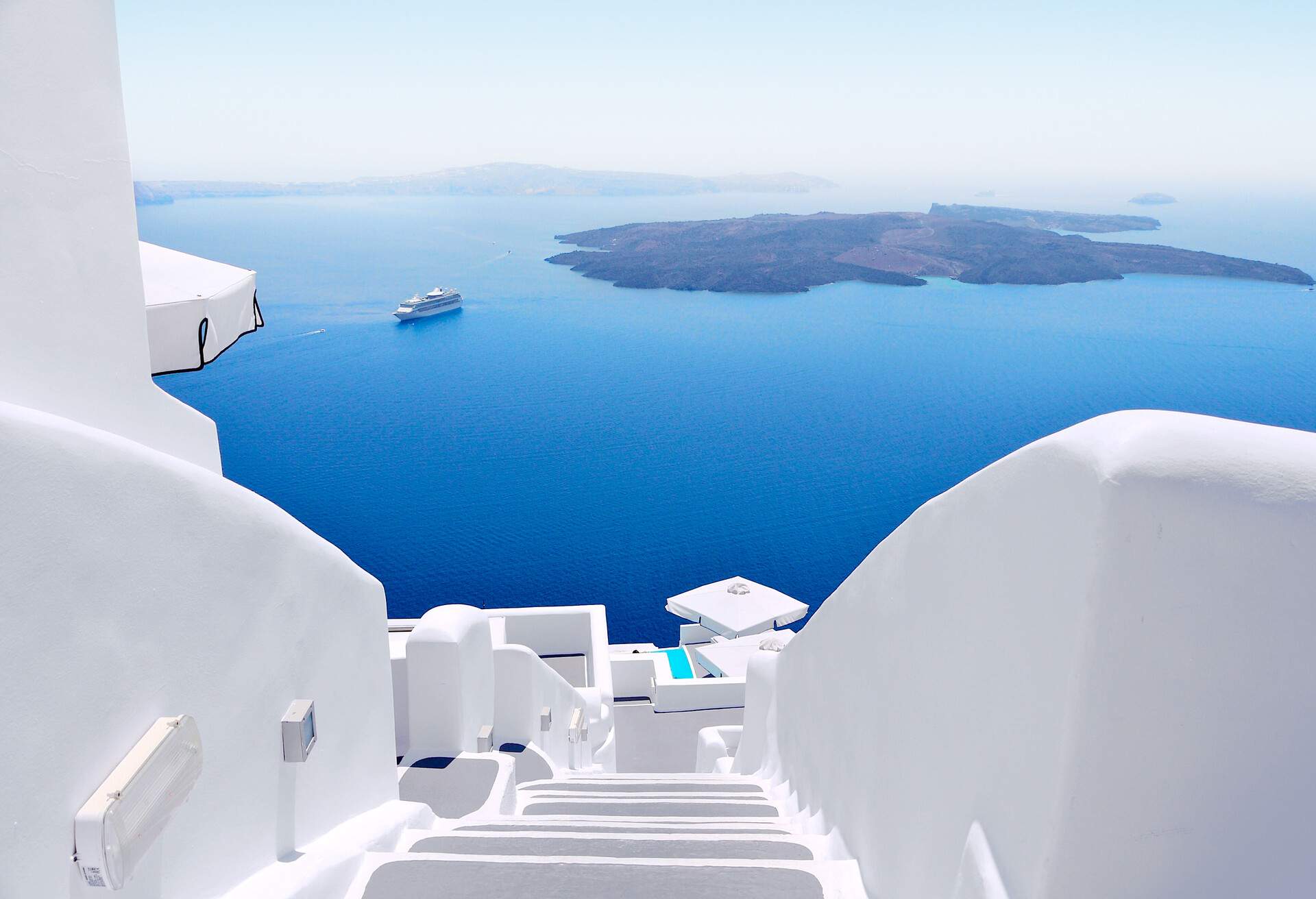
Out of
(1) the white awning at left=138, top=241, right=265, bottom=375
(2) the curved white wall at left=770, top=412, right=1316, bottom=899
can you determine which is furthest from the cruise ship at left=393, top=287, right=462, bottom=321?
(2) the curved white wall at left=770, top=412, right=1316, bottom=899

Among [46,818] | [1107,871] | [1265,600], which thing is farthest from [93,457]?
[1265,600]

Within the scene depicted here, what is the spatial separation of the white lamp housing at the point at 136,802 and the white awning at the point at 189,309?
1.77 metres

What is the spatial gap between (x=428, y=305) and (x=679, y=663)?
55.7 metres

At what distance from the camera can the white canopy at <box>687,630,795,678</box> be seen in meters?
15.6

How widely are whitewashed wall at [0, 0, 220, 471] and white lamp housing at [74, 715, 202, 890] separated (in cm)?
107

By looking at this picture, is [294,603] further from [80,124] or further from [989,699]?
[989,699]

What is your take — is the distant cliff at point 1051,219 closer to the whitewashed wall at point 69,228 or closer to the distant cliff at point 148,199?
the whitewashed wall at point 69,228

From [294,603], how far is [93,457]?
108cm

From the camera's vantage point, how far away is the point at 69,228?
2578 mm

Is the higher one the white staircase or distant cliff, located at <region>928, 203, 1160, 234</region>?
distant cliff, located at <region>928, 203, 1160, 234</region>

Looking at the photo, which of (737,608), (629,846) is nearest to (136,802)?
(629,846)

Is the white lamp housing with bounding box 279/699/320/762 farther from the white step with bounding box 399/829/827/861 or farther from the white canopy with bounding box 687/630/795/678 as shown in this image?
the white canopy with bounding box 687/630/795/678

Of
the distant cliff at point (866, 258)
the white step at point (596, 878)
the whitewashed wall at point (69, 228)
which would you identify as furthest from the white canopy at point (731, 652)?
the distant cliff at point (866, 258)

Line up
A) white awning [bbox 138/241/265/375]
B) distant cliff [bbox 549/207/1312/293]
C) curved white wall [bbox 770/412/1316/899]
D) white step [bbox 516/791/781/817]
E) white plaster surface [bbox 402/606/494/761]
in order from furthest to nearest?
distant cliff [bbox 549/207/1312/293]
white plaster surface [bbox 402/606/494/761]
white step [bbox 516/791/781/817]
white awning [bbox 138/241/265/375]
curved white wall [bbox 770/412/1316/899]
